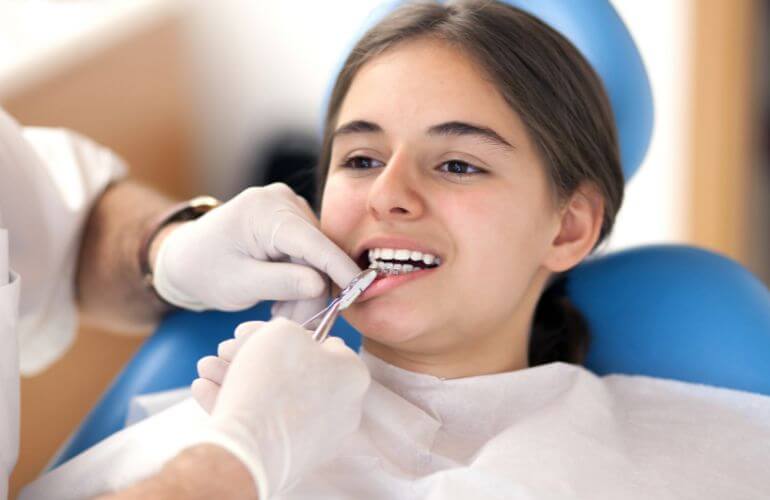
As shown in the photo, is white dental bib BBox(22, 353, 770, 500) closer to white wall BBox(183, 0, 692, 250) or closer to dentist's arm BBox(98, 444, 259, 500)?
dentist's arm BBox(98, 444, 259, 500)

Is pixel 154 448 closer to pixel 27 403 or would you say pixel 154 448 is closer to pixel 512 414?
pixel 512 414

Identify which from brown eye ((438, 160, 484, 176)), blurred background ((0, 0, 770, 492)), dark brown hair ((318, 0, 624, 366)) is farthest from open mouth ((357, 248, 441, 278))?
blurred background ((0, 0, 770, 492))

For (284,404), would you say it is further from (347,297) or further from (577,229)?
(577,229)

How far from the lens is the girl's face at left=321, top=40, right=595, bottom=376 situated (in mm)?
1225

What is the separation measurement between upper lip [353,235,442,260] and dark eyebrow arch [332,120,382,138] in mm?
149

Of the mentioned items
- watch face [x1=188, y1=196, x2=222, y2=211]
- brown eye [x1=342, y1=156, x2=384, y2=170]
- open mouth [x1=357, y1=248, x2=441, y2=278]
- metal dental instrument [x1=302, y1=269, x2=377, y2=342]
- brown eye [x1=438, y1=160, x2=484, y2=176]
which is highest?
brown eye [x1=438, y1=160, x2=484, y2=176]

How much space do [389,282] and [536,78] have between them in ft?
1.11

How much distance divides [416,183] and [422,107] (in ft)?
0.32

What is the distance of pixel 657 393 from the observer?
144 cm

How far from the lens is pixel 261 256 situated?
4.37 feet

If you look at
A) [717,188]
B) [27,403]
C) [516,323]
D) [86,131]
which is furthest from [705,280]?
[86,131]

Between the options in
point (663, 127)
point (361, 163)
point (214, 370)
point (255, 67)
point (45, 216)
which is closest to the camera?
point (214, 370)

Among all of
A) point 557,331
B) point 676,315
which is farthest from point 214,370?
point 676,315

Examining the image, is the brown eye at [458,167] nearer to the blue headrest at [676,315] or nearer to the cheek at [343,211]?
the cheek at [343,211]
